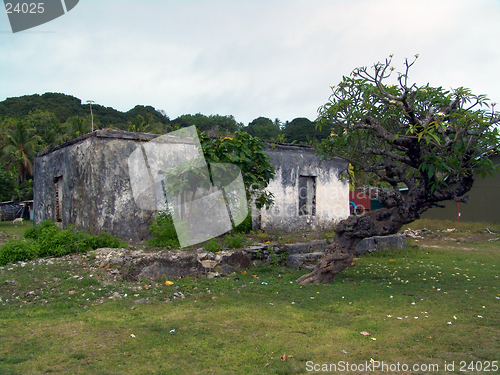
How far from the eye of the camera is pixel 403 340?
12.1 ft

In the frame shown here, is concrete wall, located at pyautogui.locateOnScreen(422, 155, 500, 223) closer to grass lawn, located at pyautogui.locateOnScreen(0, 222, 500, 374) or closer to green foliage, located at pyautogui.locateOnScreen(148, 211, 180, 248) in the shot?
grass lawn, located at pyautogui.locateOnScreen(0, 222, 500, 374)

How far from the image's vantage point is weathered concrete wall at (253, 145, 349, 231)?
1012 cm

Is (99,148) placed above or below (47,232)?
above

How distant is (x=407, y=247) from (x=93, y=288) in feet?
26.2

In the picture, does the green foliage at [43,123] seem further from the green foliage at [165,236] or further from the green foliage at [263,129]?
the green foliage at [165,236]

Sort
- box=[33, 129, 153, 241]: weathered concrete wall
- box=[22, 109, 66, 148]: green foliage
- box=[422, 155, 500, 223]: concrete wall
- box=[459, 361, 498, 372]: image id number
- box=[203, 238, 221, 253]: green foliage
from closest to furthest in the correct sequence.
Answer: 1. box=[459, 361, 498, 372]: image id number
2. box=[203, 238, 221, 253]: green foliage
3. box=[33, 129, 153, 241]: weathered concrete wall
4. box=[422, 155, 500, 223]: concrete wall
5. box=[22, 109, 66, 148]: green foliage

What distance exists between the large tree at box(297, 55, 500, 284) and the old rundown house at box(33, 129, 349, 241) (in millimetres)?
1857

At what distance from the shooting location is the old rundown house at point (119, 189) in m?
7.84

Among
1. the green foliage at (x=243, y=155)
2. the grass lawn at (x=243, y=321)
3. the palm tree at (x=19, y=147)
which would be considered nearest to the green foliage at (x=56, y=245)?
the grass lawn at (x=243, y=321)

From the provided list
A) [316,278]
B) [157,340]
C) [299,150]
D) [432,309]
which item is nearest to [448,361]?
[432,309]

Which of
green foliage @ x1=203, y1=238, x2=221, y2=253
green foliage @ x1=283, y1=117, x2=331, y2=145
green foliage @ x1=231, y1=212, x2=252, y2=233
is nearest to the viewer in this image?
green foliage @ x1=203, y1=238, x2=221, y2=253

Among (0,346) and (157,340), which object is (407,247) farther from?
(0,346)

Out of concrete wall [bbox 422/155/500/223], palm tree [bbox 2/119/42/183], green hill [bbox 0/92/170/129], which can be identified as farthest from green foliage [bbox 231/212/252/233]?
green hill [bbox 0/92/170/129]

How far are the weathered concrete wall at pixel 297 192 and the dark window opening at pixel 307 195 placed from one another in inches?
2.5
